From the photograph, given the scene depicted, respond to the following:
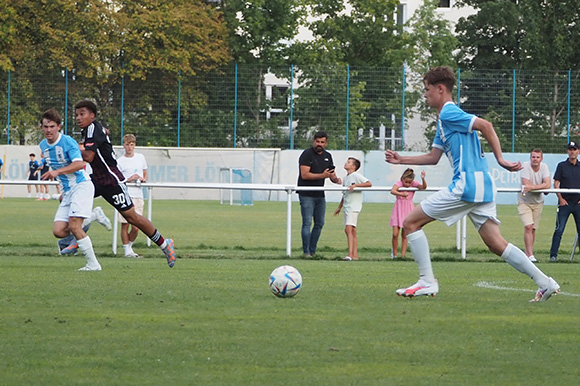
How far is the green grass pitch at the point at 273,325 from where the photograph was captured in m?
5.50

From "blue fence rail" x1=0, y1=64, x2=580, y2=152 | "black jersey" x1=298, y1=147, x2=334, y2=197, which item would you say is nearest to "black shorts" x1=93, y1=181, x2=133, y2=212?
"black jersey" x1=298, y1=147, x2=334, y2=197

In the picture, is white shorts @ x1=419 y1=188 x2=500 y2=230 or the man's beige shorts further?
the man's beige shorts

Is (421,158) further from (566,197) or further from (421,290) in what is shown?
(566,197)

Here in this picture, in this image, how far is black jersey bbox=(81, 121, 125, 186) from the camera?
11.3m

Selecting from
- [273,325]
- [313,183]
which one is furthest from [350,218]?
[273,325]

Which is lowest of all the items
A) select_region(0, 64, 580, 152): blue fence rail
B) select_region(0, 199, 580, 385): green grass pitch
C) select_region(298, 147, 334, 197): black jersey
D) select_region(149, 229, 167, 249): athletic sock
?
select_region(0, 199, 580, 385): green grass pitch

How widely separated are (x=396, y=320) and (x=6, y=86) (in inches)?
1324

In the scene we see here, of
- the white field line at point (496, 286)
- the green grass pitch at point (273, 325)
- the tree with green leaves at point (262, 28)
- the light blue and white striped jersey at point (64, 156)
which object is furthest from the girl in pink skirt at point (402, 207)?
the tree with green leaves at point (262, 28)

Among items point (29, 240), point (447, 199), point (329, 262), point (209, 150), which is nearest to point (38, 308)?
point (447, 199)

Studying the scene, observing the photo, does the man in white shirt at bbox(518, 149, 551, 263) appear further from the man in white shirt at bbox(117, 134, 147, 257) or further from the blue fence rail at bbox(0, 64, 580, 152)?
the blue fence rail at bbox(0, 64, 580, 152)

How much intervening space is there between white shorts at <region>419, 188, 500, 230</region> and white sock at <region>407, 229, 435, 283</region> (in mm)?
298

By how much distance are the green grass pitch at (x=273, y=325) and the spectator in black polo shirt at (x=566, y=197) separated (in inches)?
56.3

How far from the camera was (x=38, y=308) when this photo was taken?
801 centimetres

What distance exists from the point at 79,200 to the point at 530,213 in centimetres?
751
